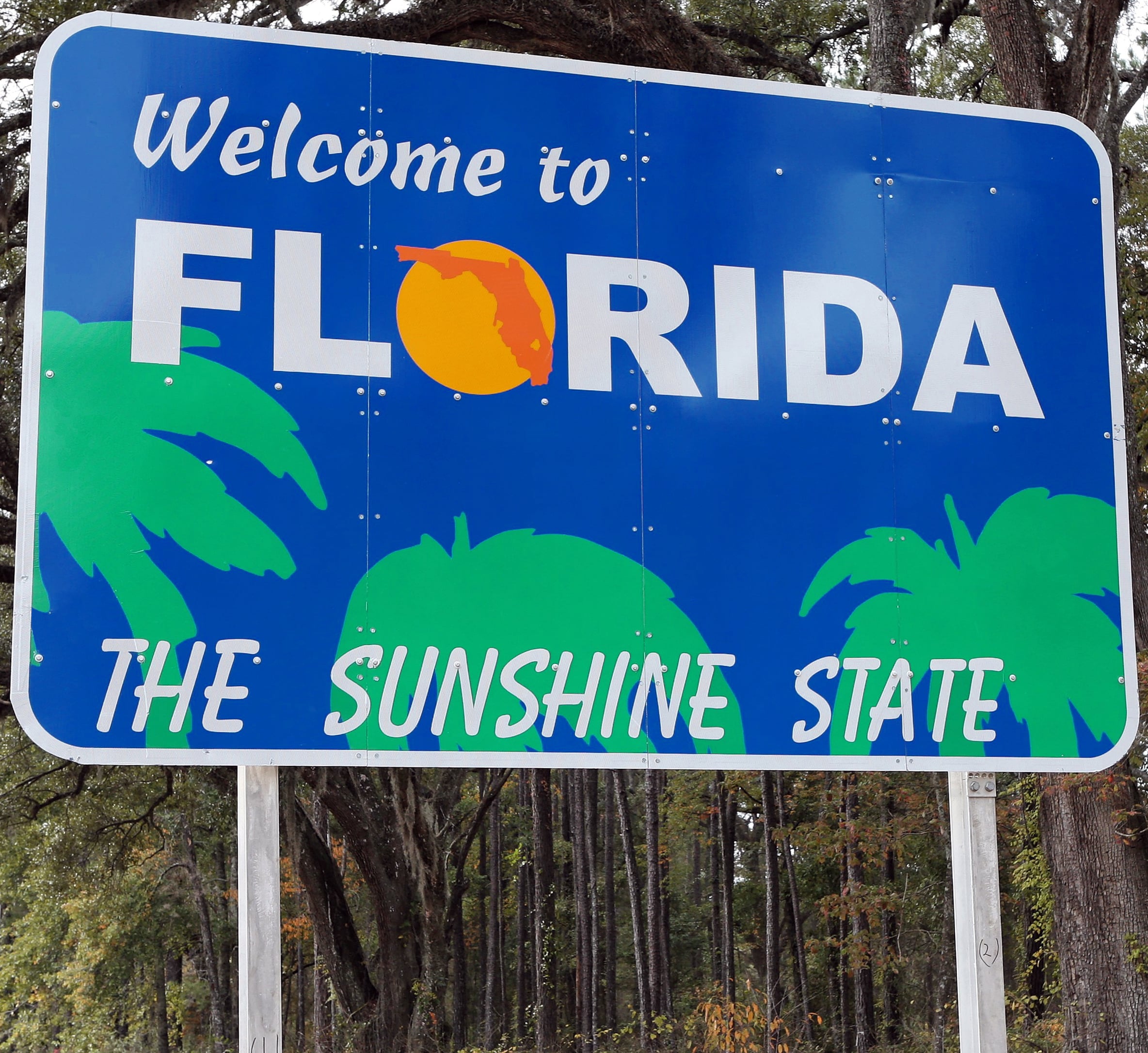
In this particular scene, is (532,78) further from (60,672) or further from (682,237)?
(60,672)

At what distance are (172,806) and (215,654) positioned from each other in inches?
700

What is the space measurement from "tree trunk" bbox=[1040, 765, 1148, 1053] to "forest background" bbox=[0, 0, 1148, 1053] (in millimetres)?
26

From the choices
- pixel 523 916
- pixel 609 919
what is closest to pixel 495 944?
pixel 523 916

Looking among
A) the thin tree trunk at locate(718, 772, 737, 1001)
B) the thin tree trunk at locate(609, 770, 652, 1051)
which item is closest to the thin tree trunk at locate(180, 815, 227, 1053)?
the thin tree trunk at locate(609, 770, 652, 1051)

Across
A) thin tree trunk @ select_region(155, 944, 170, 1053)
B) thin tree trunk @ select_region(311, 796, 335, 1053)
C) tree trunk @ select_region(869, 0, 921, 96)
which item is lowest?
thin tree trunk @ select_region(155, 944, 170, 1053)

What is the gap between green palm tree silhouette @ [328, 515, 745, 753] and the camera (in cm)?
254

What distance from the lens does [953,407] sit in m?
2.91

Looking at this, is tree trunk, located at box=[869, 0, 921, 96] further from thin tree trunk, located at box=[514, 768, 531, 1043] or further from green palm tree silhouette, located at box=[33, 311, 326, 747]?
thin tree trunk, located at box=[514, 768, 531, 1043]

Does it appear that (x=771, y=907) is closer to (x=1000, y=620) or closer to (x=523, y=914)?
(x=523, y=914)

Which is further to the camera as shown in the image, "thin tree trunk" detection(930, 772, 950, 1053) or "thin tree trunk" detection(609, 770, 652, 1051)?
"thin tree trunk" detection(609, 770, 652, 1051)

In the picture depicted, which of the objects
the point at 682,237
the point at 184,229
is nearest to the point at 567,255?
the point at 682,237

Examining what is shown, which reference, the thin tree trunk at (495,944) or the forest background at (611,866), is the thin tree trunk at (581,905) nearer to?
the forest background at (611,866)

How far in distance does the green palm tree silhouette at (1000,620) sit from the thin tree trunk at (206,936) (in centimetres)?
2466

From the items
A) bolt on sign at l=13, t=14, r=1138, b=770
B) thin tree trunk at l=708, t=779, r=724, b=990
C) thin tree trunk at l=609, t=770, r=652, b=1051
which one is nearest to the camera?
bolt on sign at l=13, t=14, r=1138, b=770
